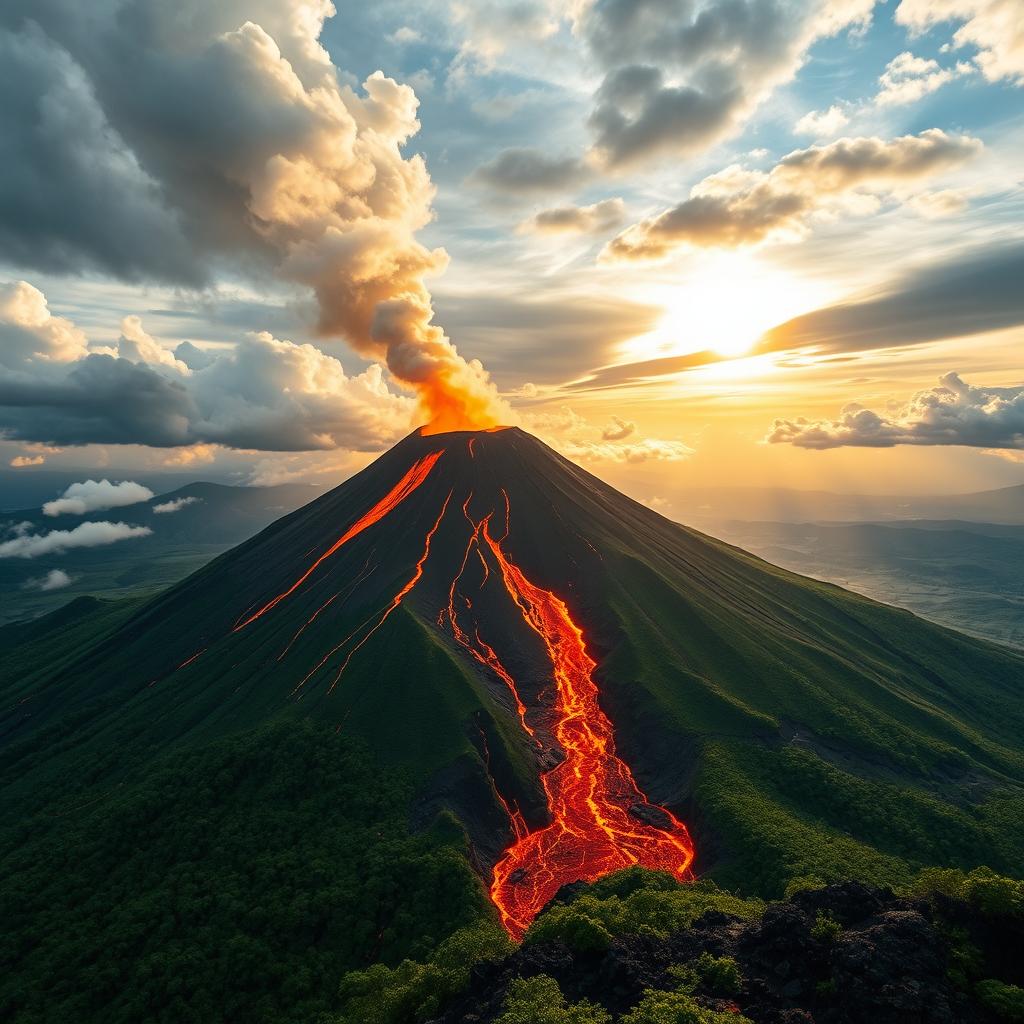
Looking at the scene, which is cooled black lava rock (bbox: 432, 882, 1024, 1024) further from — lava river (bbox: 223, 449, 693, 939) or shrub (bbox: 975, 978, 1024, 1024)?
lava river (bbox: 223, 449, 693, 939)

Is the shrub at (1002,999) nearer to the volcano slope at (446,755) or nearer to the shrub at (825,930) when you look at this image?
the shrub at (825,930)

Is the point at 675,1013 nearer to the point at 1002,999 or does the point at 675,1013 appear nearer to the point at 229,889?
the point at 1002,999

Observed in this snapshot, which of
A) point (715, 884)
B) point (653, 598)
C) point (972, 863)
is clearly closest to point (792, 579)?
point (653, 598)

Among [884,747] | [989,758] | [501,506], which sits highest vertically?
[501,506]

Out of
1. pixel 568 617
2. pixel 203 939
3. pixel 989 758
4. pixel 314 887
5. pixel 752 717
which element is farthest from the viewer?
pixel 568 617

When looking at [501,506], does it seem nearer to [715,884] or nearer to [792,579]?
[792,579]

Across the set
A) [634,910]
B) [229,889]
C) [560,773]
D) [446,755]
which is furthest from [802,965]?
[229,889]
